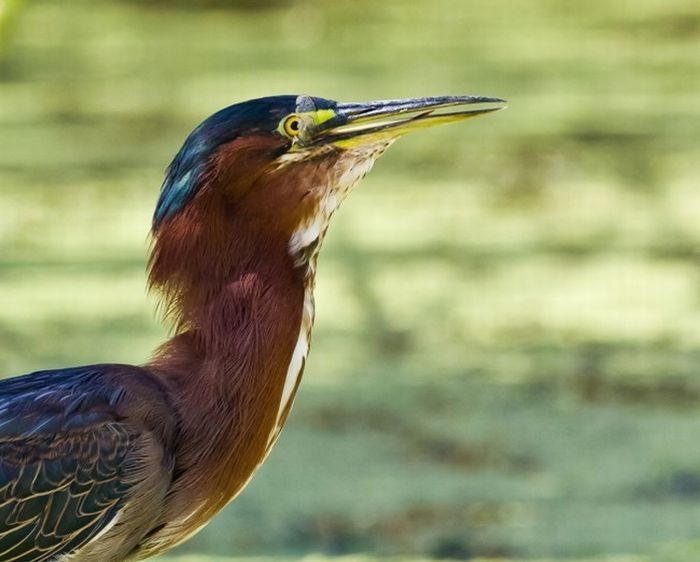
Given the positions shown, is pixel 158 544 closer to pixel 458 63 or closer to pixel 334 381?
pixel 334 381

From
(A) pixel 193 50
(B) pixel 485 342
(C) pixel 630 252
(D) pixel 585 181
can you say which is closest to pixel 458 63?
(A) pixel 193 50

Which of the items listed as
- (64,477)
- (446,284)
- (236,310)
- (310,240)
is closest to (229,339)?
(236,310)

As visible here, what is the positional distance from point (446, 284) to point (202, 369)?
227 cm

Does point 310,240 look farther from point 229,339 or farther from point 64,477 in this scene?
point 64,477

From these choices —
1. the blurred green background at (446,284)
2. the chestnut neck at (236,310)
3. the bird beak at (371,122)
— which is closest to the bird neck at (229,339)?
the chestnut neck at (236,310)

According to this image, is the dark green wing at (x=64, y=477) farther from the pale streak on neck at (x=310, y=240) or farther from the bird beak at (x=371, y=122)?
the bird beak at (x=371, y=122)

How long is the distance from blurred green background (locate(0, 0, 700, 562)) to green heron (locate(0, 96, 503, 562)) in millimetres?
901

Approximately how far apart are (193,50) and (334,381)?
4.08m

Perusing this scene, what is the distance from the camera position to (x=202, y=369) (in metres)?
2.12

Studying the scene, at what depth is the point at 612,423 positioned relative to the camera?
3.54 m

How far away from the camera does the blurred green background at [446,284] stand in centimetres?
318

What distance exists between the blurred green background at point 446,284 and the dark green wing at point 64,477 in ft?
3.08

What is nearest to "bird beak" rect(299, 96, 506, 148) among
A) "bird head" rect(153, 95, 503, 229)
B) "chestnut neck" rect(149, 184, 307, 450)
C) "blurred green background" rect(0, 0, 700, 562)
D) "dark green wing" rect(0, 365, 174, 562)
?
"bird head" rect(153, 95, 503, 229)

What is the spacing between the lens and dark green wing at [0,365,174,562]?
2.04 m
